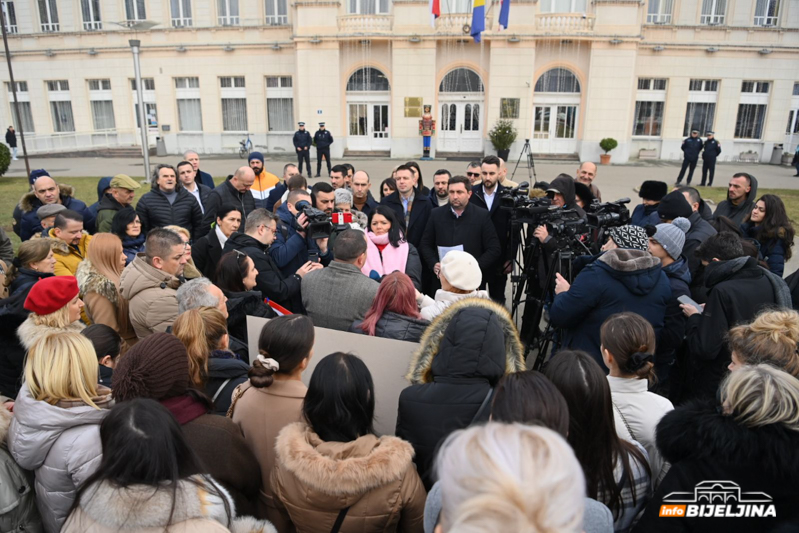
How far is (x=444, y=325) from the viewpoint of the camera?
2.38 meters

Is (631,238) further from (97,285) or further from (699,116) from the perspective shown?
(699,116)

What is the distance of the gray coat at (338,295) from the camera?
3328 mm

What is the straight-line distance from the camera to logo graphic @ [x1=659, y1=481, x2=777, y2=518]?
168 cm

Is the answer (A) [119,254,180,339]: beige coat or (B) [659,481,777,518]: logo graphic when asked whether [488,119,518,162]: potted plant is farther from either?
(B) [659,481,777,518]: logo graphic

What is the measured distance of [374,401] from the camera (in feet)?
6.46

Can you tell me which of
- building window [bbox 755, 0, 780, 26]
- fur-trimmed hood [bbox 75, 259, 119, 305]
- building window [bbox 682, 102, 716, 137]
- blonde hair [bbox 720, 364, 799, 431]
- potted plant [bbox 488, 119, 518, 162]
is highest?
building window [bbox 755, 0, 780, 26]

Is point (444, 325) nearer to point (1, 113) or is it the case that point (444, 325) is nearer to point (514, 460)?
point (514, 460)

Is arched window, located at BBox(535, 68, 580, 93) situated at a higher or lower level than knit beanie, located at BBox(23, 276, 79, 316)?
higher

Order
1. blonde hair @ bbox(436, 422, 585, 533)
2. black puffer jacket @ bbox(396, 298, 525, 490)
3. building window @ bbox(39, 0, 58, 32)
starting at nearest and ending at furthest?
blonde hair @ bbox(436, 422, 585, 533)
black puffer jacket @ bbox(396, 298, 525, 490)
building window @ bbox(39, 0, 58, 32)

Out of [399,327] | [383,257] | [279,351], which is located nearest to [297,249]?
[383,257]

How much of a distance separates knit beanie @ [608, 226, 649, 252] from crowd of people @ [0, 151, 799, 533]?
0.02 metres

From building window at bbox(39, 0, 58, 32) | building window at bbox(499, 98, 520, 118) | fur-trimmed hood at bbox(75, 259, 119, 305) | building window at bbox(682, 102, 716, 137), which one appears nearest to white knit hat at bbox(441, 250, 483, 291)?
fur-trimmed hood at bbox(75, 259, 119, 305)

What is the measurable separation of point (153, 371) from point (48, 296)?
1.17 metres

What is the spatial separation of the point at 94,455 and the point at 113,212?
4.13m
